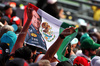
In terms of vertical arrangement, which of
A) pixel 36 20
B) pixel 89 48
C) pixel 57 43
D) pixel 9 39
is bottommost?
pixel 89 48

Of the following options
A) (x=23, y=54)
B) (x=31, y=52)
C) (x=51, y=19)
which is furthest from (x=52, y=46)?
(x=51, y=19)

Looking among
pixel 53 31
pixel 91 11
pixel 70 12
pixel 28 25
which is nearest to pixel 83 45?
pixel 53 31

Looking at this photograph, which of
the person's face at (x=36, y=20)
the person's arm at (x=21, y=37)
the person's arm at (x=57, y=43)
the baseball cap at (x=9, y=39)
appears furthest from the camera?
the person's face at (x=36, y=20)

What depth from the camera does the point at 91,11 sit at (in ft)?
33.7

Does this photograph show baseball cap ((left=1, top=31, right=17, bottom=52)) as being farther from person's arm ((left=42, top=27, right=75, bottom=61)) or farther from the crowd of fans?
person's arm ((left=42, top=27, right=75, bottom=61))

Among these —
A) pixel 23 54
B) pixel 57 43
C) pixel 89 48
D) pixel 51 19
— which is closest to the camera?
pixel 23 54

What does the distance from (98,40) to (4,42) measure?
3.21 m

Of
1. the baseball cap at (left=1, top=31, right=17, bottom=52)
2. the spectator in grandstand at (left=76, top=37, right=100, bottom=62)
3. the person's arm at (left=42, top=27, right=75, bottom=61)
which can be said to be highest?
the person's arm at (left=42, top=27, right=75, bottom=61)

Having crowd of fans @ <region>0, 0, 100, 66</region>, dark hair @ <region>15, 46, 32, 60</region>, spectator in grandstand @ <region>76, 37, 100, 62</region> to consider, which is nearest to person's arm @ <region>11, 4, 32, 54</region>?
crowd of fans @ <region>0, 0, 100, 66</region>

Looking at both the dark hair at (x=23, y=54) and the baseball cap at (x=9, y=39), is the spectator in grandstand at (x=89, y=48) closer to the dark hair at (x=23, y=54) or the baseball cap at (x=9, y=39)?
the baseball cap at (x=9, y=39)

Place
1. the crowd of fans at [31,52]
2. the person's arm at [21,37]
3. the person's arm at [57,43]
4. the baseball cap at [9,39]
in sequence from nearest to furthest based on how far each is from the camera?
the crowd of fans at [31,52]
the person's arm at [57,43]
the person's arm at [21,37]
the baseball cap at [9,39]

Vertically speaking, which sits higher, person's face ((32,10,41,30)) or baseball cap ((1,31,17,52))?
person's face ((32,10,41,30))

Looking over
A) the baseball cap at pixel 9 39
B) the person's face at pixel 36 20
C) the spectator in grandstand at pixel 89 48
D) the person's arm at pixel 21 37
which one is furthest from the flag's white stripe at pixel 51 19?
the spectator in grandstand at pixel 89 48

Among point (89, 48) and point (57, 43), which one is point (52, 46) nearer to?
point (57, 43)
